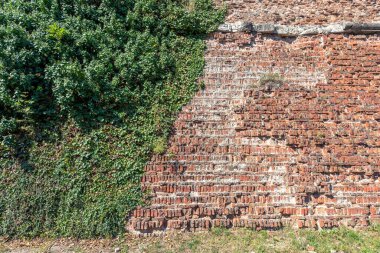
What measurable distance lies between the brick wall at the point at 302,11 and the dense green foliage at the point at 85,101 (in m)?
1.01

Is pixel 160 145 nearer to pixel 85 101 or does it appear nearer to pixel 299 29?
pixel 85 101

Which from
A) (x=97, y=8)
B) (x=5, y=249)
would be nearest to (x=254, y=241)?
(x=5, y=249)

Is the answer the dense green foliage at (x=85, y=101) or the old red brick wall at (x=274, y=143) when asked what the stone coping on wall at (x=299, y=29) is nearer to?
A: the old red brick wall at (x=274, y=143)

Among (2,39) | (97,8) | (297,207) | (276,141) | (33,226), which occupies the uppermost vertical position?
(97,8)

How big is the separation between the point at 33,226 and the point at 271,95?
483cm

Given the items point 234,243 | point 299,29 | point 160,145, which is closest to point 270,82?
point 299,29

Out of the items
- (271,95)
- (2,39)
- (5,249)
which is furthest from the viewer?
(271,95)

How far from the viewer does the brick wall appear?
616 cm

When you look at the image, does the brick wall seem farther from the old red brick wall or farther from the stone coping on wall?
the old red brick wall

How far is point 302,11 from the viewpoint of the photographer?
20.5 feet

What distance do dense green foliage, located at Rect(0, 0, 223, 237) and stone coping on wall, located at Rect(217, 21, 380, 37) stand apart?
0.56 meters

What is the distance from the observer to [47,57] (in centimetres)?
511

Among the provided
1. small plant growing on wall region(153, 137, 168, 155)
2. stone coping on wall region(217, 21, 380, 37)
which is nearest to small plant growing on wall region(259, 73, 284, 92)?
stone coping on wall region(217, 21, 380, 37)

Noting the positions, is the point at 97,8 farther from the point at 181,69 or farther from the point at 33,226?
the point at 33,226
